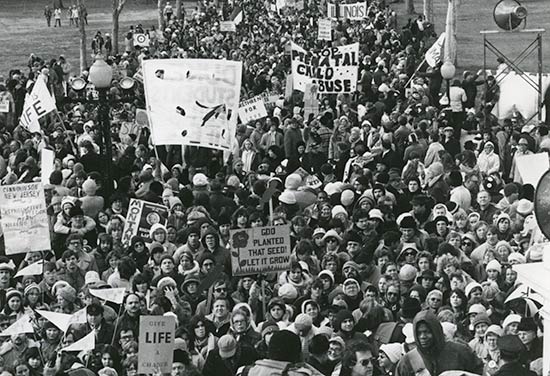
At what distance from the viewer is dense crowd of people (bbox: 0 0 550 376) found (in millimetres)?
11250

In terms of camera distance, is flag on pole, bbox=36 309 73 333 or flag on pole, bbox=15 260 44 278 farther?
flag on pole, bbox=15 260 44 278

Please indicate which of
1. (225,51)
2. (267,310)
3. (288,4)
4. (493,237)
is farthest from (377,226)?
(288,4)

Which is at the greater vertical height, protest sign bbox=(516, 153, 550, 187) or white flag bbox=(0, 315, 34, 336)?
protest sign bbox=(516, 153, 550, 187)

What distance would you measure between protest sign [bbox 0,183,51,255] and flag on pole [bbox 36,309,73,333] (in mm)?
2315

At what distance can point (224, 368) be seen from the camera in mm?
11141

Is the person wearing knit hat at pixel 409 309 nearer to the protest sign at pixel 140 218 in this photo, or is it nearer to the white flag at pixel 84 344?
the white flag at pixel 84 344

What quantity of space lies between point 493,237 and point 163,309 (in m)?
3.79

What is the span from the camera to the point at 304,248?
47.0ft

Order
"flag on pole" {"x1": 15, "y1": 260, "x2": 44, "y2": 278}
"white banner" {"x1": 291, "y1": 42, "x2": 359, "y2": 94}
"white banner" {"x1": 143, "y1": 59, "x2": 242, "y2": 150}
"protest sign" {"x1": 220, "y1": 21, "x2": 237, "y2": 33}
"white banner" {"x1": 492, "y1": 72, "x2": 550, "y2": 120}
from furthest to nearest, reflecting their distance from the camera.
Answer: "protest sign" {"x1": 220, "y1": 21, "x2": 237, "y2": 33}, "white banner" {"x1": 492, "y1": 72, "x2": 550, "y2": 120}, "white banner" {"x1": 291, "y1": 42, "x2": 359, "y2": 94}, "white banner" {"x1": 143, "y1": 59, "x2": 242, "y2": 150}, "flag on pole" {"x1": 15, "y1": 260, "x2": 44, "y2": 278}

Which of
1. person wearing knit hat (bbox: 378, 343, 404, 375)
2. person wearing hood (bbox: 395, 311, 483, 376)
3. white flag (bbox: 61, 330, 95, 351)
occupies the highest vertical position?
person wearing hood (bbox: 395, 311, 483, 376)

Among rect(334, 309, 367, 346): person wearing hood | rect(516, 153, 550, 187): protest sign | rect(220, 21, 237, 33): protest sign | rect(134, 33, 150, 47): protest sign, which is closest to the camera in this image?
rect(334, 309, 367, 346): person wearing hood

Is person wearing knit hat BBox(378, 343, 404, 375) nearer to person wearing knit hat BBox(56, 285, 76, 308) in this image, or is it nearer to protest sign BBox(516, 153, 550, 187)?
person wearing knit hat BBox(56, 285, 76, 308)

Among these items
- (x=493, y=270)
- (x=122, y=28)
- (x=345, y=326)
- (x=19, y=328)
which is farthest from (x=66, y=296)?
(x=122, y=28)

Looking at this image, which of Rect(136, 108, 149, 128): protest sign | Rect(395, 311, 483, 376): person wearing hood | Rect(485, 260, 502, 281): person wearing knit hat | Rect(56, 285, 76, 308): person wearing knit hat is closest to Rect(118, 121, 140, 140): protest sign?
Rect(136, 108, 149, 128): protest sign
